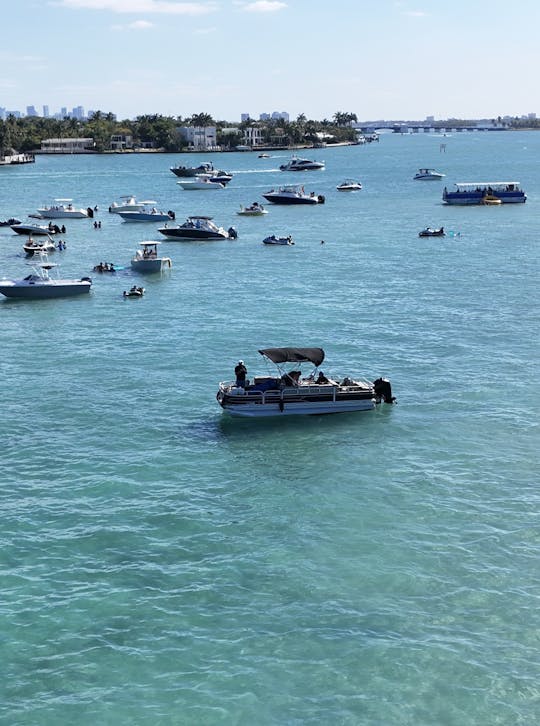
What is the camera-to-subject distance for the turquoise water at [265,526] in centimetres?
2592

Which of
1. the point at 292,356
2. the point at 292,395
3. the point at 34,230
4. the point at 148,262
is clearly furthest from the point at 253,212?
the point at 292,395

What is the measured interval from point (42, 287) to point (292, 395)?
1505 inches

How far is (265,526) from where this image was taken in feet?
115

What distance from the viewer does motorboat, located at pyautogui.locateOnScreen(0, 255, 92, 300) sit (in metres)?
77.6

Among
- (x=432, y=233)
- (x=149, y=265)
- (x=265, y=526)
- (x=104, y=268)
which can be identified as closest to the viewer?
(x=265, y=526)

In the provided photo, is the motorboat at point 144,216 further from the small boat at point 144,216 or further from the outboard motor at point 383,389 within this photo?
the outboard motor at point 383,389

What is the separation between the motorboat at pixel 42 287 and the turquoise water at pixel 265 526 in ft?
15.8

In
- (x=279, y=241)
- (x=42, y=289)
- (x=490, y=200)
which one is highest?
(x=490, y=200)

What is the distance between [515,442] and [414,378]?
11134mm

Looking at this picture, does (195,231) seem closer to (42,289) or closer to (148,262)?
(148,262)

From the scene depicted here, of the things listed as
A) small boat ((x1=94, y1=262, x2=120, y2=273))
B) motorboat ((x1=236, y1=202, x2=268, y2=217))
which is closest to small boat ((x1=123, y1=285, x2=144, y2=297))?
small boat ((x1=94, y1=262, x2=120, y2=273))

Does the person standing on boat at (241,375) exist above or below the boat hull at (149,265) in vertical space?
below

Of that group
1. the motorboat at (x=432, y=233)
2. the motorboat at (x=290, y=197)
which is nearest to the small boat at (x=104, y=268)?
the motorboat at (x=432, y=233)

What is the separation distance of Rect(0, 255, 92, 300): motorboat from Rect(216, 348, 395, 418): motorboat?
3506 centimetres
